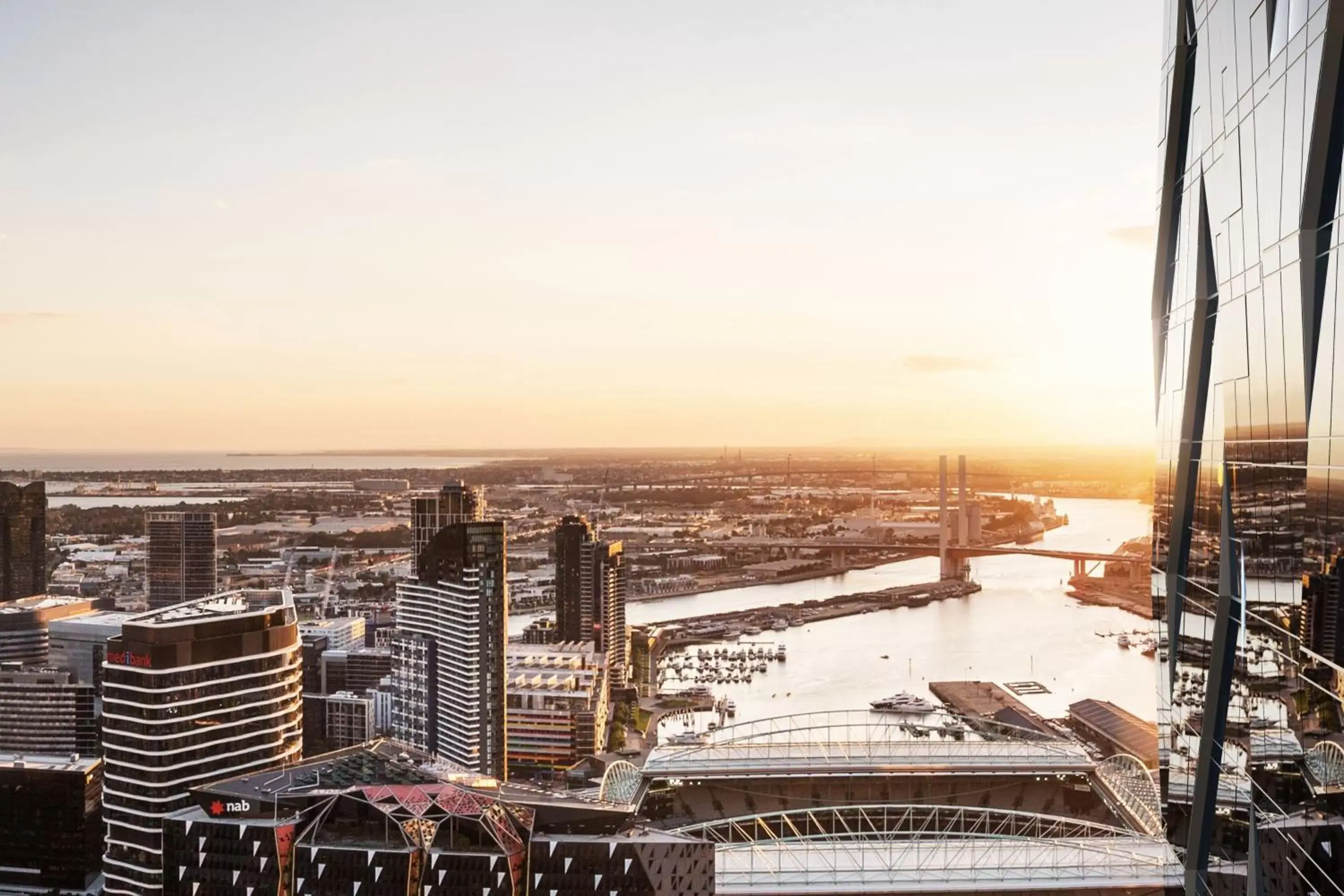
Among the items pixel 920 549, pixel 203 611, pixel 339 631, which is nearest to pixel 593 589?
pixel 339 631

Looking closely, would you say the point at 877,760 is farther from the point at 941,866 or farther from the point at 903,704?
the point at 903,704

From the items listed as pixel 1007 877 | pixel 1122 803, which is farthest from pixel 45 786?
pixel 1122 803

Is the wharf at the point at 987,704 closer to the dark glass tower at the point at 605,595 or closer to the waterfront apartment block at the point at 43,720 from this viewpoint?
the dark glass tower at the point at 605,595

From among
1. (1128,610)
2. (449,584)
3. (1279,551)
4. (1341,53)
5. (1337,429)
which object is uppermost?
(1341,53)

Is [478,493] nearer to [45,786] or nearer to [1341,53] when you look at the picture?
[45,786]

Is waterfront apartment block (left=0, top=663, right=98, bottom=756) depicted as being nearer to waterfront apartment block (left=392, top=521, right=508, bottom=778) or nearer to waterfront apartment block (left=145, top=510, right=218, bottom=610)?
waterfront apartment block (left=392, top=521, right=508, bottom=778)

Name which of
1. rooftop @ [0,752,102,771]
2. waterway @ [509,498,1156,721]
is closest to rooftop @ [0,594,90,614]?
waterway @ [509,498,1156,721]
